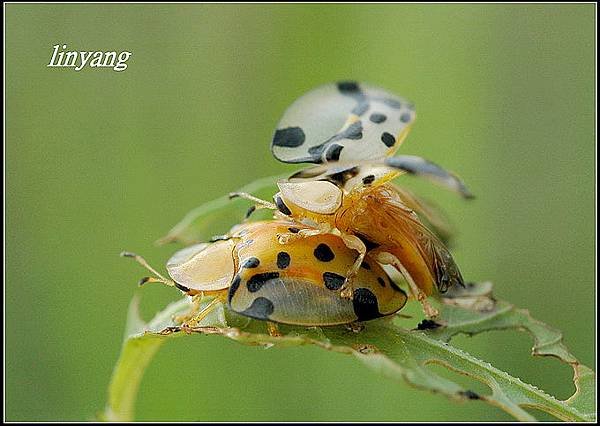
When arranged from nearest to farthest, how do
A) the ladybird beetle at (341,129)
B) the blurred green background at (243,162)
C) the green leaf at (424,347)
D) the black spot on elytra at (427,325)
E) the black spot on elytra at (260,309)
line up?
the green leaf at (424,347)
the black spot on elytra at (260,309)
the ladybird beetle at (341,129)
the black spot on elytra at (427,325)
the blurred green background at (243,162)

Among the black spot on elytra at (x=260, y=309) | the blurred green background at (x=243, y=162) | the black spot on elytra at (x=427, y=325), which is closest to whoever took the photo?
the black spot on elytra at (x=260, y=309)

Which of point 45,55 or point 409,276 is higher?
point 45,55

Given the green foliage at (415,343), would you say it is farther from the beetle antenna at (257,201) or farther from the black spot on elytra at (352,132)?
the black spot on elytra at (352,132)

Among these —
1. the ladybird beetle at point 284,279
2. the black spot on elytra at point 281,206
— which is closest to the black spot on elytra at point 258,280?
the ladybird beetle at point 284,279

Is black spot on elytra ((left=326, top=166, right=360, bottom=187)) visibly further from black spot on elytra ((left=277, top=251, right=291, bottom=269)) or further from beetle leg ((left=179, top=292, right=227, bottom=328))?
beetle leg ((left=179, top=292, right=227, bottom=328))

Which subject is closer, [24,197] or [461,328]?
[461,328]

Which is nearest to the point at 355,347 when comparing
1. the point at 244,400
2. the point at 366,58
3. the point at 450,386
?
the point at 450,386

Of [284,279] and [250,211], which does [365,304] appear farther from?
[250,211]

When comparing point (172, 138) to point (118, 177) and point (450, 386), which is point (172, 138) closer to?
point (118, 177)

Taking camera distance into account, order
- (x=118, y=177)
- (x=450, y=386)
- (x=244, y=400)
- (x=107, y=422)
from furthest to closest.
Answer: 1. (x=118, y=177)
2. (x=244, y=400)
3. (x=107, y=422)
4. (x=450, y=386)
